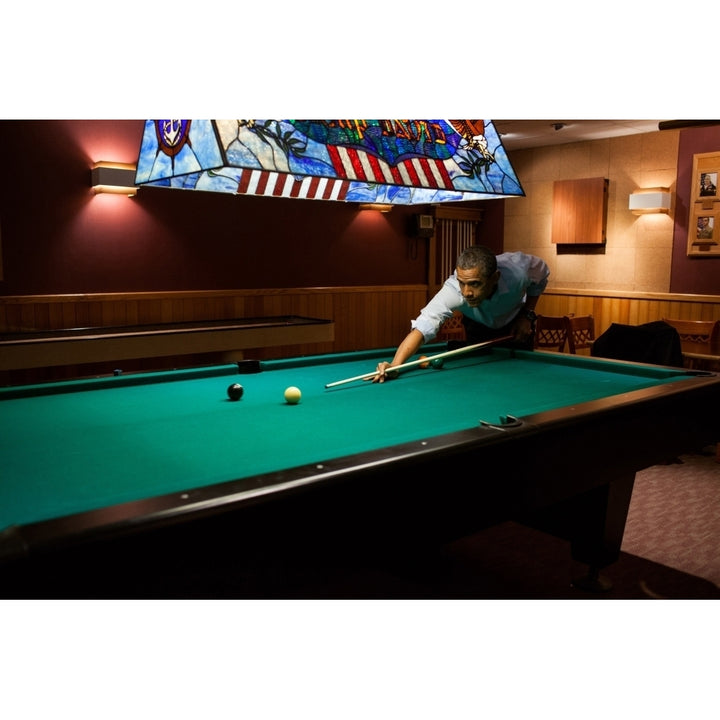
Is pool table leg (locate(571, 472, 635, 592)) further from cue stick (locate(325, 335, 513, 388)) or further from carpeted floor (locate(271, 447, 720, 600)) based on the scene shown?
cue stick (locate(325, 335, 513, 388))

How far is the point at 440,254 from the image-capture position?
8195 millimetres

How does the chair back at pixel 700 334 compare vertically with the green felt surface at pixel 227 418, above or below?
below

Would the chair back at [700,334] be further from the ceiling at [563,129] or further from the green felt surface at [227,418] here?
the green felt surface at [227,418]

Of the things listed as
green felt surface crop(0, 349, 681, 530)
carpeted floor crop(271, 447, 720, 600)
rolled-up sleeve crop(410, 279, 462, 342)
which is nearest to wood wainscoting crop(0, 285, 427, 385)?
rolled-up sleeve crop(410, 279, 462, 342)

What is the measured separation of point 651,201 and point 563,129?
1073 mm

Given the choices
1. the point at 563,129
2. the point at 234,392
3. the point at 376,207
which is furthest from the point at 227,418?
the point at 563,129

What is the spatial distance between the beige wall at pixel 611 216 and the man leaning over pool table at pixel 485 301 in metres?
3.22

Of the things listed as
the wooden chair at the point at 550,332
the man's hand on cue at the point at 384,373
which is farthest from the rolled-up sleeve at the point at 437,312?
the wooden chair at the point at 550,332

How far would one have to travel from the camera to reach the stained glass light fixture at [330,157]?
2.49m

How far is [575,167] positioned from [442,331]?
237 centimetres

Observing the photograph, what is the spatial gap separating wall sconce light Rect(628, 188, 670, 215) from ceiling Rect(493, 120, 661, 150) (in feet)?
1.95

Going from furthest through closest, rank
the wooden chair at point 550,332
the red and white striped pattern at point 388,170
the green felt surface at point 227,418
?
1. the wooden chair at point 550,332
2. the red and white striped pattern at point 388,170
3. the green felt surface at point 227,418

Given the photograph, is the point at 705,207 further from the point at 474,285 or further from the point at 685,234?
the point at 474,285

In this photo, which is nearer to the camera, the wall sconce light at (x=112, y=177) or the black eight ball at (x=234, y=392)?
the black eight ball at (x=234, y=392)
